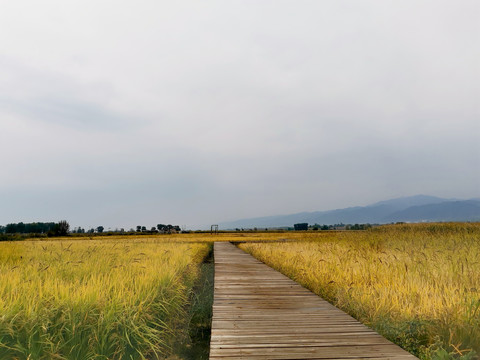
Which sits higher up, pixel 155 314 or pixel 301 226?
pixel 301 226

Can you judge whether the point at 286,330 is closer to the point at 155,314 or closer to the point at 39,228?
the point at 155,314

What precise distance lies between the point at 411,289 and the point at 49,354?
17.8 ft

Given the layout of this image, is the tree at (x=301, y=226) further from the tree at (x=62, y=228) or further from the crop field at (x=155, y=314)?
the crop field at (x=155, y=314)

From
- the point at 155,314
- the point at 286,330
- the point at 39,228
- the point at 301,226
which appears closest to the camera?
the point at 286,330

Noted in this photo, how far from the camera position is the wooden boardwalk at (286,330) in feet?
11.0

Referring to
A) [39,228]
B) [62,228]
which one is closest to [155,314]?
[62,228]

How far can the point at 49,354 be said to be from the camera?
11.8ft

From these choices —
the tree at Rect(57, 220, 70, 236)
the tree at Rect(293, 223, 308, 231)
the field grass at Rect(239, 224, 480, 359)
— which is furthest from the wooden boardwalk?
the tree at Rect(293, 223, 308, 231)

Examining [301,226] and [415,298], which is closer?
[415,298]

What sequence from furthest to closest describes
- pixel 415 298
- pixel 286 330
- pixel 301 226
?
pixel 301 226
pixel 415 298
pixel 286 330

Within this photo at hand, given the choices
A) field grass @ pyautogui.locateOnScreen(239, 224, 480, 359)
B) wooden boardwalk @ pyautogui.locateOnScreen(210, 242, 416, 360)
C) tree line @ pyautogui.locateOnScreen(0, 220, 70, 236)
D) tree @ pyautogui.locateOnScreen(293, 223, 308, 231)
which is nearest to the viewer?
wooden boardwalk @ pyautogui.locateOnScreen(210, 242, 416, 360)

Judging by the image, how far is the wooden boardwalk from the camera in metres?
3.36

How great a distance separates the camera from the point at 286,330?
411 centimetres

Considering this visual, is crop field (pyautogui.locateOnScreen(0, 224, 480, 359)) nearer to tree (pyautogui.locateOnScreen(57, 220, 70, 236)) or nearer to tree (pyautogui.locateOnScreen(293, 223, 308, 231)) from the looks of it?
tree (pyautogui.locateOnScreen(57, 220, 70, 236))
